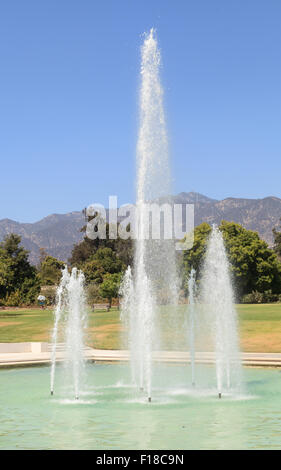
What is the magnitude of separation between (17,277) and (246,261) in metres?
25.7

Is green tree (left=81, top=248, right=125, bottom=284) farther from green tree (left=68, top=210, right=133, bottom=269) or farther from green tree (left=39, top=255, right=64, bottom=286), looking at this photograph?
green tree (left=68, top=210, right=133, bottom=269)

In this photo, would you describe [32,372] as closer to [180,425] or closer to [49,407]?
[49,407]

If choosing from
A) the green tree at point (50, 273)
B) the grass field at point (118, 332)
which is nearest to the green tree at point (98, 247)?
the green tree at point (50, 273)

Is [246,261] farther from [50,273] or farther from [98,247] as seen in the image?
[98,247]

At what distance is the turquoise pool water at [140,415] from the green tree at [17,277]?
4683 cm

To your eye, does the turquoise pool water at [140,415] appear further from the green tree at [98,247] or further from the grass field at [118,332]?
the green tree at [98,247]

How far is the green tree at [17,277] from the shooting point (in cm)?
6544

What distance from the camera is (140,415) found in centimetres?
1272

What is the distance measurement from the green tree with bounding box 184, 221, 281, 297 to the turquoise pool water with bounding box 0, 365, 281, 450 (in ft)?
158

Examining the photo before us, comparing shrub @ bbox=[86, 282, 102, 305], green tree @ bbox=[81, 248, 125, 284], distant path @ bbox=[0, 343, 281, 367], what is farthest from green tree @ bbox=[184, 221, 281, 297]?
distant path @ bbox=[0, 343, 281, 367]

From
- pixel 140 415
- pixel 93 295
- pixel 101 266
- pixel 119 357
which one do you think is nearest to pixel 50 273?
pixel 101 266

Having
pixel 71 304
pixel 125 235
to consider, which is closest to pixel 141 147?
pixel 71 304

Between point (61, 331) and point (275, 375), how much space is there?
1617 cm
